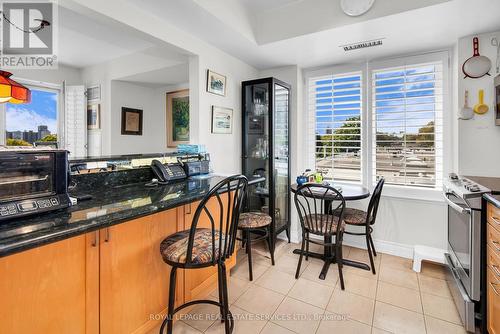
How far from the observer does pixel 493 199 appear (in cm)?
143

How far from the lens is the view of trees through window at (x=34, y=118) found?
345 centimetres

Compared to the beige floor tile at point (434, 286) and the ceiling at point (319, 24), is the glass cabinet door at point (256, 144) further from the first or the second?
the beige floor tile at point (434, 286)

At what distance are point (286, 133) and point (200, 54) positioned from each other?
1.38m

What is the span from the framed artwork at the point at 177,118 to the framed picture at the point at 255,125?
1247mm

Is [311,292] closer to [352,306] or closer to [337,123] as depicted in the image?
[352,306]

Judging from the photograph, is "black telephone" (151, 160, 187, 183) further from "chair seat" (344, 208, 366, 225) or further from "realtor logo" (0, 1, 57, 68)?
"chair seat" (344, 208, 366, 225)

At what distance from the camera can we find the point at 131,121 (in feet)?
13.1

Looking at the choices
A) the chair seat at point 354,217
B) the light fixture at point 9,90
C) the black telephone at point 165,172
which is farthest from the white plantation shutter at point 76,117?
the chair seat at point 354,217

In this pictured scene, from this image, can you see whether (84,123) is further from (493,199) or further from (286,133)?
(493,199)

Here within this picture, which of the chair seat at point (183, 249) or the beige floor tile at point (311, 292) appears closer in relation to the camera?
the chair seat at point (183, 249)

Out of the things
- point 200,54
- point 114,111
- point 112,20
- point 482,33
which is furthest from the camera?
point 114,111

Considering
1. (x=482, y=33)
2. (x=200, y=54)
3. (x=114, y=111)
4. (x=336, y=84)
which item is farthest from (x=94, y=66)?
(x=482, y=33)

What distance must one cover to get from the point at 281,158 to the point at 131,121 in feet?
7.96

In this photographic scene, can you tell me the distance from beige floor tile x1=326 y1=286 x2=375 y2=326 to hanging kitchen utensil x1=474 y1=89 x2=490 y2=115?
1.89m
